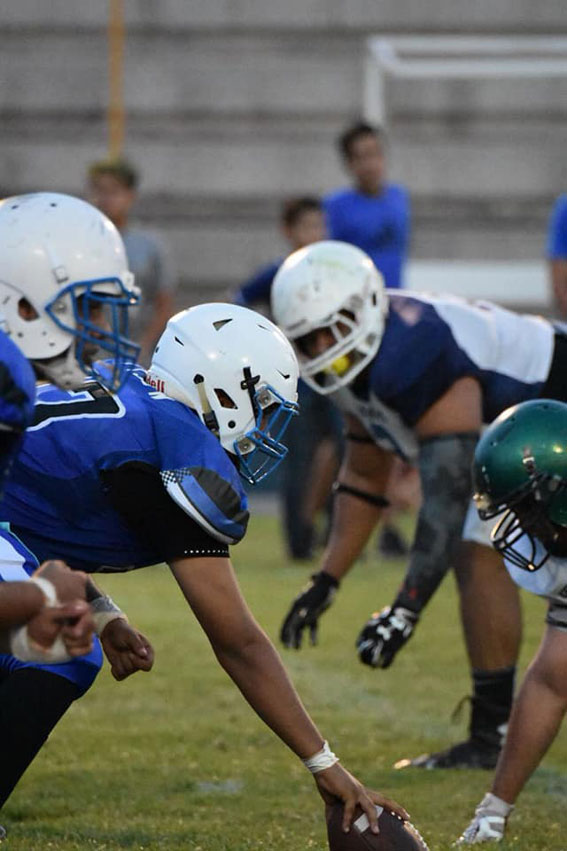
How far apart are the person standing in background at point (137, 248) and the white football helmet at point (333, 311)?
3340mm

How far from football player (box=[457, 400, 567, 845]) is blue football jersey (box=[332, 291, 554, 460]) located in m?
0.75

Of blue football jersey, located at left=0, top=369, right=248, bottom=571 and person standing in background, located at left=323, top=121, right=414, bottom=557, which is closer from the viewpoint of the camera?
blue football jersey, located at left=0, top=369, right=248, bottom=571

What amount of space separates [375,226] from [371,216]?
2.4 inches

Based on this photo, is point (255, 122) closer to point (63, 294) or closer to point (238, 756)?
point (238, 756)

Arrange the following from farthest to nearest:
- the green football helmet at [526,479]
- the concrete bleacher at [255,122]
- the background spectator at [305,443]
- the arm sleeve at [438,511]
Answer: the concrete bleacher at [255,122]
the background spectator at [305,443]
the arm sleeve at [438,511]
the green football helmet at [526,479]

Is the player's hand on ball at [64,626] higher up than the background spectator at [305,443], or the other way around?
the player's hand on ball at [64,626]

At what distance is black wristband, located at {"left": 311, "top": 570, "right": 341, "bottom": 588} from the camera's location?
4680 millimetres

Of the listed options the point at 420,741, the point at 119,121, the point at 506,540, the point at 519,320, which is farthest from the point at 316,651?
the point at 119,121

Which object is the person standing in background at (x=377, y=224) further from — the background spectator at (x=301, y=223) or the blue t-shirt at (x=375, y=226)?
the background spectator at (x=301, y=223)

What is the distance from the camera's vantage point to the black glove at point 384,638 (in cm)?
418

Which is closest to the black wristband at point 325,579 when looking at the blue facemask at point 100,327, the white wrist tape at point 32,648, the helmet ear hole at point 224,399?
the helmet ear hole at point 224,399

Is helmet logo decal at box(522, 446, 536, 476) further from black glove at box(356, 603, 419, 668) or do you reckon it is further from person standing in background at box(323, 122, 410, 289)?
person standing in background at box(323, 122, 410, 289)

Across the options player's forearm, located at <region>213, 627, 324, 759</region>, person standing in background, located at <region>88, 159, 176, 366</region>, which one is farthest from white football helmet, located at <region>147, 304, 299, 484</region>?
person standing in background, located at <region>88, 159, 176, 366</region>

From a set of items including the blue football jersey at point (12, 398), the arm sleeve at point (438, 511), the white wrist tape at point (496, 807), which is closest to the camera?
the blue football jersey at point (12, 398)
